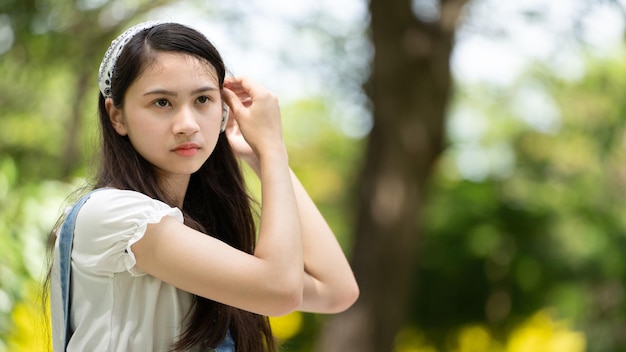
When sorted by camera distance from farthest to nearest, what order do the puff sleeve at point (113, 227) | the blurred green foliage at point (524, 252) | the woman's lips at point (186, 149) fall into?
the blurred green foliage at point (524, 252), the woman's lips at point (186, 149), the puff sleeve at point (113, 227)

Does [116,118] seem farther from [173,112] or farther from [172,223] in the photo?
[172,223]

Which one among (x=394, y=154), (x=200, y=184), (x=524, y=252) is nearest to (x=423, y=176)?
(x=394, y=154)

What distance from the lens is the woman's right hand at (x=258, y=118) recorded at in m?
1.72

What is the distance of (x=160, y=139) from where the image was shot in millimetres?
1649

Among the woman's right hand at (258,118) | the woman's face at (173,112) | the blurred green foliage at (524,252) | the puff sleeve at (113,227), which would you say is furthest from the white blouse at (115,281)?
the blurred green foliage at (524,252)

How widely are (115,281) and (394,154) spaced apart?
190 inches

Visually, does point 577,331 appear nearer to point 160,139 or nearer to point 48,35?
point 48,35

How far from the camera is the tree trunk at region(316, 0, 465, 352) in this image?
20.5ft

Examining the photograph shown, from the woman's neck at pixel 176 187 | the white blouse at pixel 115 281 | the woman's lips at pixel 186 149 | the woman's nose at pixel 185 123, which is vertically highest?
the woman's nose at pixel 185 123

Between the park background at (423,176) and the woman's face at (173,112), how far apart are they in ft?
0.97

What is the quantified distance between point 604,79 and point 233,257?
6693 mm

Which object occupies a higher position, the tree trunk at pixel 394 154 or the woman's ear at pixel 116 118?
the tree trunk at pixel 394 154

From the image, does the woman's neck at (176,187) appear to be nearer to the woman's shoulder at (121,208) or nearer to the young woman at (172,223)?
the young woman at (172,223)

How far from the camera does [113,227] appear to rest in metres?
1.56
